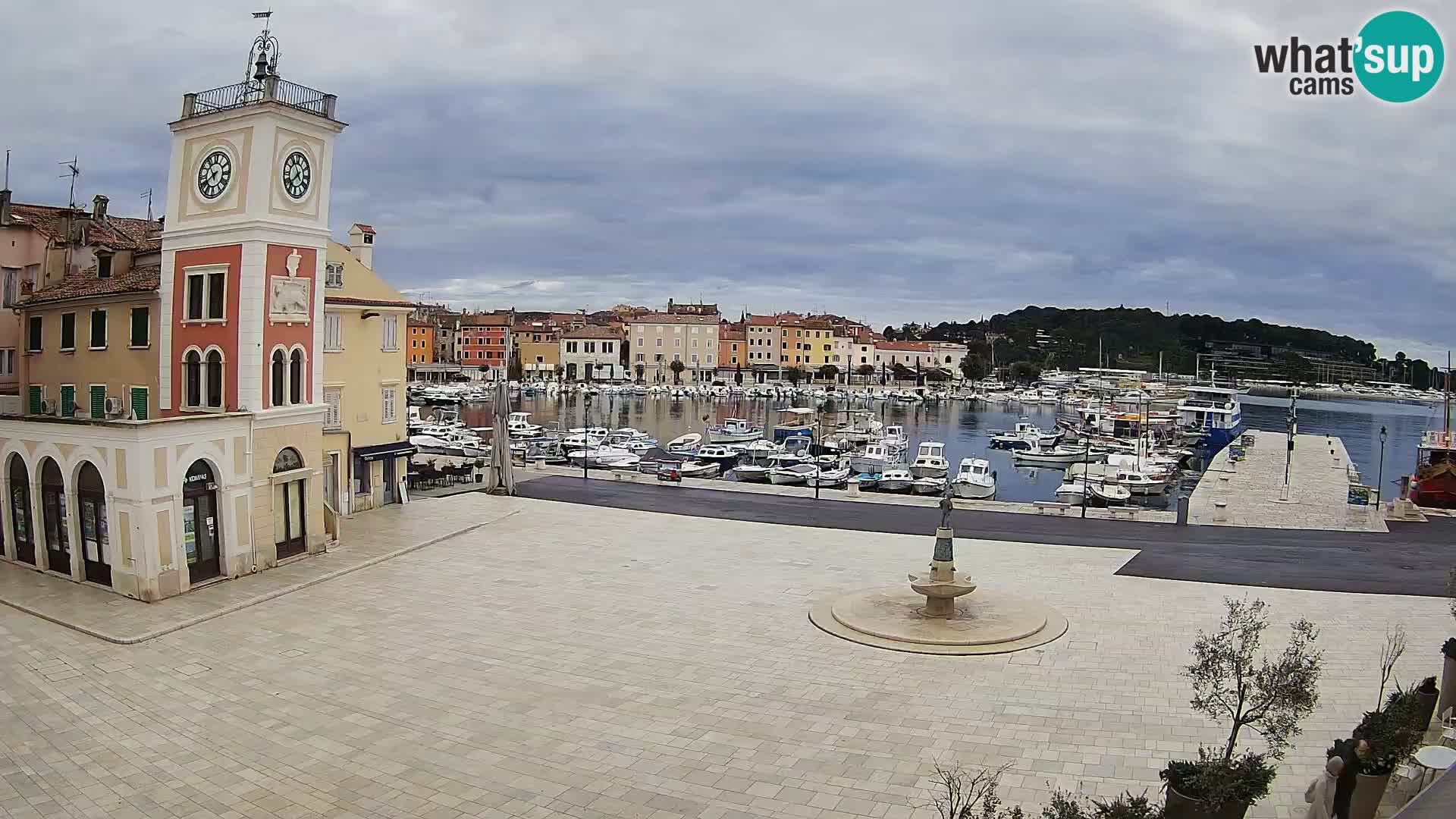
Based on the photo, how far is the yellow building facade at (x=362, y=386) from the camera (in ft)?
78.5

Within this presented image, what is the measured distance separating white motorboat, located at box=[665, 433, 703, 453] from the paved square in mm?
39381

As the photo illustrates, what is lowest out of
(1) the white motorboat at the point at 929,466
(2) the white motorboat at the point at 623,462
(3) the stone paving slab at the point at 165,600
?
(2) the white motorboat at the point at 623,462

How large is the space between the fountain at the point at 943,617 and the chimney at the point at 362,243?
720 inches

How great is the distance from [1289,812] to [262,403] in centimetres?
1723

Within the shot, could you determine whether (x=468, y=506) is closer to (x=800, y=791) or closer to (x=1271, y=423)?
(x=800, y=791)

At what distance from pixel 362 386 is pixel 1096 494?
27.4 metres

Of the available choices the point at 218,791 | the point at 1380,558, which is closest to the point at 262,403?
the point at 218,791

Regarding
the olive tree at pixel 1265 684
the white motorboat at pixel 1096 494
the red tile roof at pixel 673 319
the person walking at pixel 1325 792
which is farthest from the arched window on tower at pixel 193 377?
the red tile roof at pixel 673 319

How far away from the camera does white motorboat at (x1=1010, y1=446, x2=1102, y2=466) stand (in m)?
58.6

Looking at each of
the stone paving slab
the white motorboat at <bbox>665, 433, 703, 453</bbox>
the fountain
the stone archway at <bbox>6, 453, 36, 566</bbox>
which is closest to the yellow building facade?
the stone paving slab

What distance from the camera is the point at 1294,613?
50.9ft

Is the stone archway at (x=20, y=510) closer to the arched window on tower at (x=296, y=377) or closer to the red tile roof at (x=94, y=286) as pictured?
the red tile roof at (x=94, y=286)

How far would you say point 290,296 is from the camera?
18.8 m

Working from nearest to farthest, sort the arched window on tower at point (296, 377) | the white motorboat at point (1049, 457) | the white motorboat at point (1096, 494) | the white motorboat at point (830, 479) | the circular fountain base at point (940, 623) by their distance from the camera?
the circular fountain base at point (940, 623) < the arched window on tower at point (296, 377) < the white motorboat at point (1096, 494) < the white motorboat at point (830, 479) < the white motorboat at point (1049, 457)
